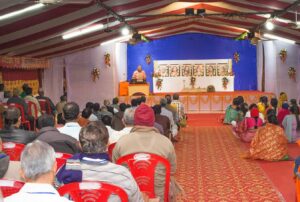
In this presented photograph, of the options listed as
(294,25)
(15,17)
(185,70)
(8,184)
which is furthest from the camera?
(185,70)

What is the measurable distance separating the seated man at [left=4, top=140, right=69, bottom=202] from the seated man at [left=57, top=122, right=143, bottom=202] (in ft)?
1.55

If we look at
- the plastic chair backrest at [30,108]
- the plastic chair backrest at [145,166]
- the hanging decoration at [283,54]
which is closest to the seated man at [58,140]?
the plastic chair backrest at [145,166]

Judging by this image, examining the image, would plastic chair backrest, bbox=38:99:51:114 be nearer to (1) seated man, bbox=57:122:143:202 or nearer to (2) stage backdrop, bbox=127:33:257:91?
(1) seated man, bbox=57:122:143:202

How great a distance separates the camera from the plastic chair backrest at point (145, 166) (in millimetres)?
3822

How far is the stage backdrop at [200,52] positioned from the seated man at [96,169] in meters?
17.6

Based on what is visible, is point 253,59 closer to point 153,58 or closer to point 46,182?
point 153,58

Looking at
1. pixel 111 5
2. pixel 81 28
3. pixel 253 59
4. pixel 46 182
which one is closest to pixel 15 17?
pixel 111 5

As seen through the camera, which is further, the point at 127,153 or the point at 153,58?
the point at 153,58

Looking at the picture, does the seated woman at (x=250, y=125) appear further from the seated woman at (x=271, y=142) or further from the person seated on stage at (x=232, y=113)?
the person seated on stage at (x=232, y=113)

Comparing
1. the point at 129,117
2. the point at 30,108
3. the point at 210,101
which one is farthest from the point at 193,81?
the point at 129,117

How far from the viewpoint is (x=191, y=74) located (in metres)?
20.2

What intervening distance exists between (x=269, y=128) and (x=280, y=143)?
31cm

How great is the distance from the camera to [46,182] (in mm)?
2154

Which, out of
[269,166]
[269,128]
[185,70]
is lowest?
[269,166]
